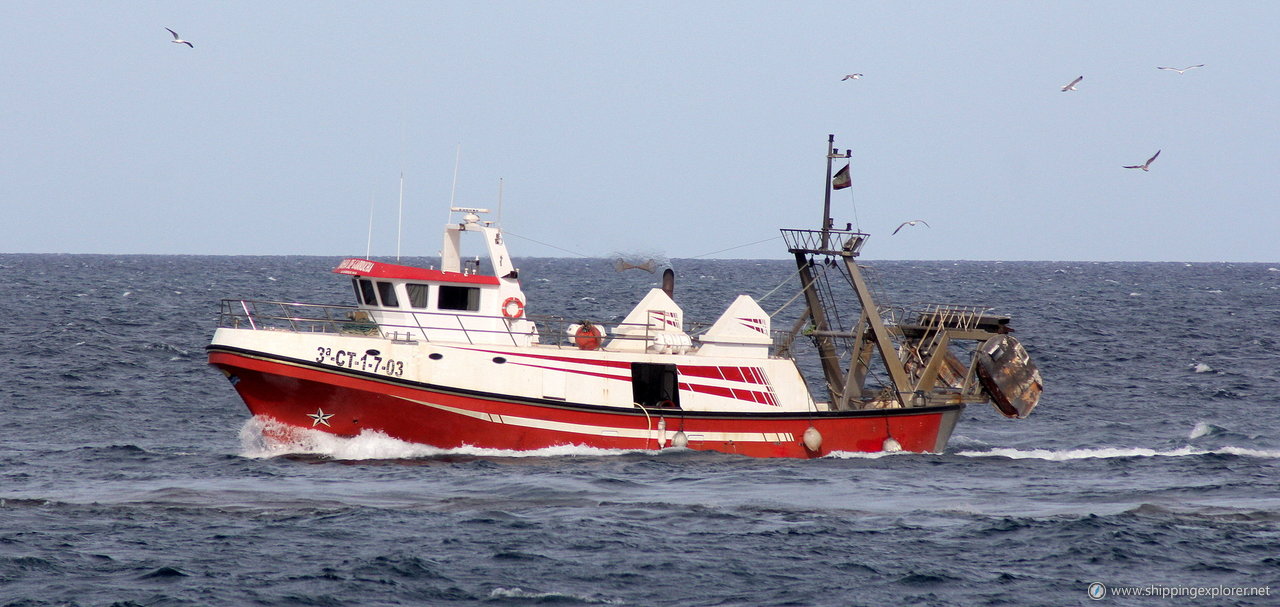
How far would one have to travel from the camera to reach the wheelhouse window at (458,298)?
25.4 metres

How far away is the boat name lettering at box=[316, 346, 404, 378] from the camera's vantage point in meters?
24.0

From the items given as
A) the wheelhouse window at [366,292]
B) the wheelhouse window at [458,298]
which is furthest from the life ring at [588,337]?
the wheelhouse window at [366,292]

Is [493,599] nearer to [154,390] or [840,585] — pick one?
[840,585]

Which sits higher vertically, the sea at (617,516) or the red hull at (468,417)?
the red hull at (468,417)

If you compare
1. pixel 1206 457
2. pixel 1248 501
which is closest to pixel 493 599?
pixel 1248 501

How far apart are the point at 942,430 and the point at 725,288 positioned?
74300 millimetres

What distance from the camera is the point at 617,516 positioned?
792 inches

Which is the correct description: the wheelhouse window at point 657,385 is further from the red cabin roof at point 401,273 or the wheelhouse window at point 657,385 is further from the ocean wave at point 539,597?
the ocean wave at point 539,597

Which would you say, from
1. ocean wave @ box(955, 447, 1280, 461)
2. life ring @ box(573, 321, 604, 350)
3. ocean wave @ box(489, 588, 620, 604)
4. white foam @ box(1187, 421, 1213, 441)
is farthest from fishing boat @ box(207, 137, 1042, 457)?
ocean wave @ box(489, 588, 620, 604)

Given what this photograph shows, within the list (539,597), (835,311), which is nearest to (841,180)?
(835,311)

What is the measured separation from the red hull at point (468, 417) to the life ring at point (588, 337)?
51.9 inches

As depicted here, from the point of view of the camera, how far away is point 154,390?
3544 centimetres

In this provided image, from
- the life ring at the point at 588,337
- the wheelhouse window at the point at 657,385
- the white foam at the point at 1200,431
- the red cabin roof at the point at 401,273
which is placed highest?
the red cabin roof at the point at 401,273

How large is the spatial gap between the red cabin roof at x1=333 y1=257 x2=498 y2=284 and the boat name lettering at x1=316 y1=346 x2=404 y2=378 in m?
1.72
